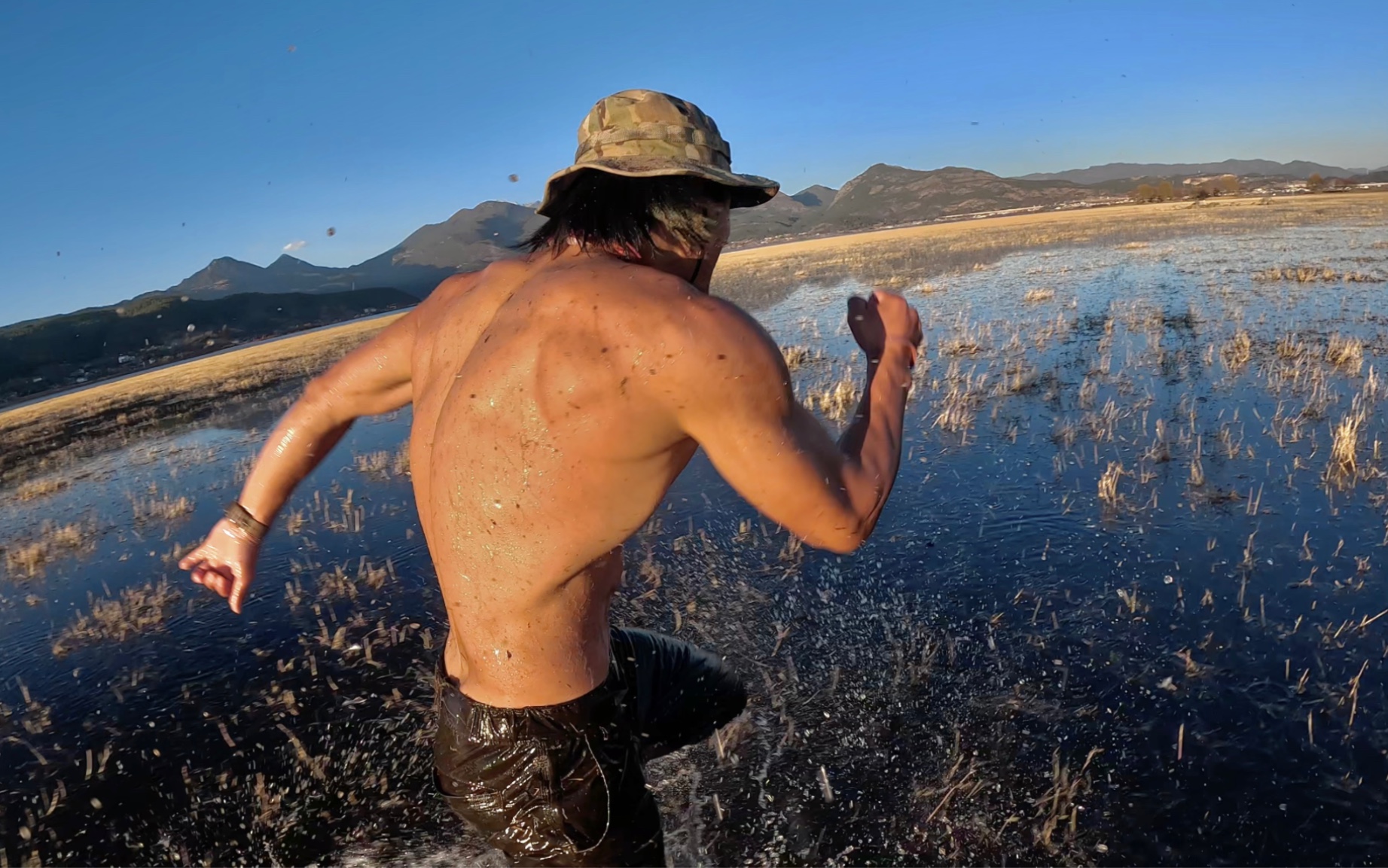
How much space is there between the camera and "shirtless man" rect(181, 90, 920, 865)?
1.68 m

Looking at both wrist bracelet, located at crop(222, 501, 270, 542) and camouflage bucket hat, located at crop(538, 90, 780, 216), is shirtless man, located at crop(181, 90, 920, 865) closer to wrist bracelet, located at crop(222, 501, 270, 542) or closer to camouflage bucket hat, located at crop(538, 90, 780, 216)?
camouflage bucket hat, located at crop(538, 90, 780, 216)

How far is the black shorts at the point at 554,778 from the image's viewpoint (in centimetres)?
206

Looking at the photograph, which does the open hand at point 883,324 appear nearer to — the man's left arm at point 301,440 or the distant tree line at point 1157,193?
the man's left arm at point 301,440

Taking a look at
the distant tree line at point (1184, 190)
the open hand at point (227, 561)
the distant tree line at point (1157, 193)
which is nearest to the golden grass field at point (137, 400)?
the open hand at point (227, 561)

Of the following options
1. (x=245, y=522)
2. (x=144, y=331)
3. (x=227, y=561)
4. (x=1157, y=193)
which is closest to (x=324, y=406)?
(x=245, y=522)

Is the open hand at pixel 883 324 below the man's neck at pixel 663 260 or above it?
below

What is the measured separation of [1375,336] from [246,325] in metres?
72.9

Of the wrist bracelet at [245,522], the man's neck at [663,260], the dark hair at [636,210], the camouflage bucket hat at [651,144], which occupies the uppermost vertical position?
the camouflage bucket hat at [651,144]

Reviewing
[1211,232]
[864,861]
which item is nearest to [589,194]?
[864,861]

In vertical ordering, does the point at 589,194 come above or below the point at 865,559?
above

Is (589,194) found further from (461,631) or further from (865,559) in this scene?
(865,559)

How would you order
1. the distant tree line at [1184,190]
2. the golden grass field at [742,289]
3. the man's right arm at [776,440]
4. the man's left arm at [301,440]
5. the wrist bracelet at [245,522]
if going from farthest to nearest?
the distant tree line at [1184,190]
the golden grass field at [742,289]
the wrist bracelet at [245,522]
the man's left arm at [301,440]
the man's right arm at [776,440]

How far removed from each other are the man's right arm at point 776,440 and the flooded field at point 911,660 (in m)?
2.01

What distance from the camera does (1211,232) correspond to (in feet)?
109
